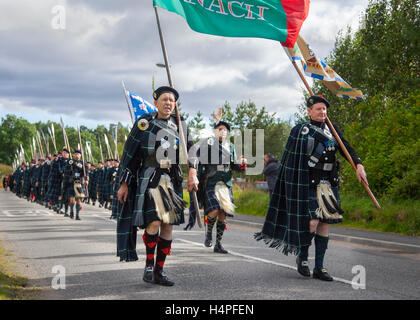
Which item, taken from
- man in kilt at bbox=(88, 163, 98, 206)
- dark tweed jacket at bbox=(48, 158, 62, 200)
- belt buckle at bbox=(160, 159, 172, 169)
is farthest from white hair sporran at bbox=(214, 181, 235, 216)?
man in kilt at bbox=(88, 163, 98, 206)

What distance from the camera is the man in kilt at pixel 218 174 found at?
8.63 m

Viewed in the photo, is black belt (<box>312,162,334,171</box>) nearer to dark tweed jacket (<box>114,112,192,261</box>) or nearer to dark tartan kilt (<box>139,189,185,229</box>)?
dark tweed jacket (<box>114,112,192,261</box>)

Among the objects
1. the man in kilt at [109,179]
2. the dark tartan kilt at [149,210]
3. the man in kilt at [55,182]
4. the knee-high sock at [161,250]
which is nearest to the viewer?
the dark tartan kilt at [149,210]

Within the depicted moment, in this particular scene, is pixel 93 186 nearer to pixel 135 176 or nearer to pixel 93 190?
pixel 93 190

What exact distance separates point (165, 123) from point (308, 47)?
2508 mm

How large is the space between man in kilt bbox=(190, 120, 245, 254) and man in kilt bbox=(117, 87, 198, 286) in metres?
2.75

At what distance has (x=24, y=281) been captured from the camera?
19.8 ft

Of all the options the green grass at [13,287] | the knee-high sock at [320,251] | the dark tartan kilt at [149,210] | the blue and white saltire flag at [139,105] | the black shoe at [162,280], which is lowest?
the green grass at [13,287]

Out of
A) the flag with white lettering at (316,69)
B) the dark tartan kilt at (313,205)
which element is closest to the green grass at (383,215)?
the flag with white lettering at (316,69)

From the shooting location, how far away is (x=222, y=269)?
684cm

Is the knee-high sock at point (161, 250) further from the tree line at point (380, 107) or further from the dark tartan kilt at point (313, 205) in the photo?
the tree line at point (380, 107)

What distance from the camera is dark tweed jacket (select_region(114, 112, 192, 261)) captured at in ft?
18.6

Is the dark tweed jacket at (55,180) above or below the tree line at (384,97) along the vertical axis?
below

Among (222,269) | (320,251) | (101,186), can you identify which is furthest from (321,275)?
(101,186)
